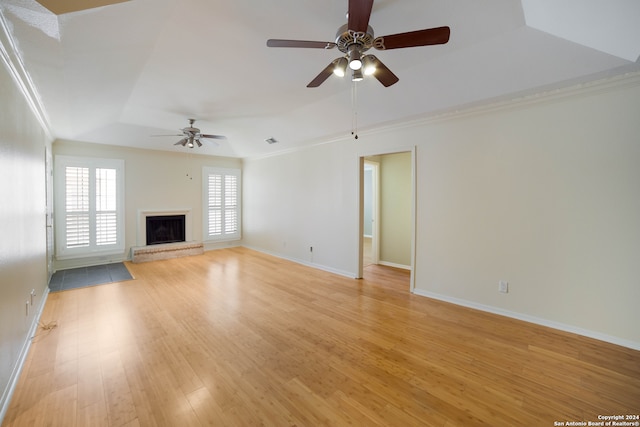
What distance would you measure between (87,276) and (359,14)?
6.05 metres

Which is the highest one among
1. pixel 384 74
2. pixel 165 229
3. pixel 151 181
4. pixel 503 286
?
pixel 384 74

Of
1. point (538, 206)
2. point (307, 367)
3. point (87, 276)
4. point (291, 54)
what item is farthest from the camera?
point (87, 276)

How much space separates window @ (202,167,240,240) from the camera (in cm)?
723

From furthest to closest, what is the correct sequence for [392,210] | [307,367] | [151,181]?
[151,181] < [392,210] < [307,367]

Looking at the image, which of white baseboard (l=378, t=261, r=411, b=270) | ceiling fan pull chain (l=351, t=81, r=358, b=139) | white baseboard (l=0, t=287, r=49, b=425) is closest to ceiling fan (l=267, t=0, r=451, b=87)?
ceiling fan pull chain (l=351, t=81, r=358, b=139)

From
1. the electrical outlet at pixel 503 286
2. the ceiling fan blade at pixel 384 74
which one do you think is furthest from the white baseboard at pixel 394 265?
the ceiling fan blade at pixel 384 74

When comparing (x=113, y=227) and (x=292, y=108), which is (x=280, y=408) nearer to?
(x=292, y=108)

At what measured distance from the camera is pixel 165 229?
6652 mm

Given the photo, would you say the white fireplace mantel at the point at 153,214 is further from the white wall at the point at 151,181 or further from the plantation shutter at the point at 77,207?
the plantation shutter at the point at 77,207

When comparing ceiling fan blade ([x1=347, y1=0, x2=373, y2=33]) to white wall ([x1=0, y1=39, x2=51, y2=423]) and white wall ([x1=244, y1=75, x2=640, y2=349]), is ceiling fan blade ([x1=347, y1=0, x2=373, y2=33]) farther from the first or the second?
white wall ([x1=0, y1=39, x2=51, y2=423])

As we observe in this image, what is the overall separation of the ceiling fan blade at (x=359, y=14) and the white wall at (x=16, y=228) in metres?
2.53

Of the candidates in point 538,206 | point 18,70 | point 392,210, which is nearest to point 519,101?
point 538,206

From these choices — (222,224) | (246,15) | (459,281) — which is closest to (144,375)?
(246,15)

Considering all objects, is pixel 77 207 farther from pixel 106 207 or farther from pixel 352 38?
pixel 352 38
